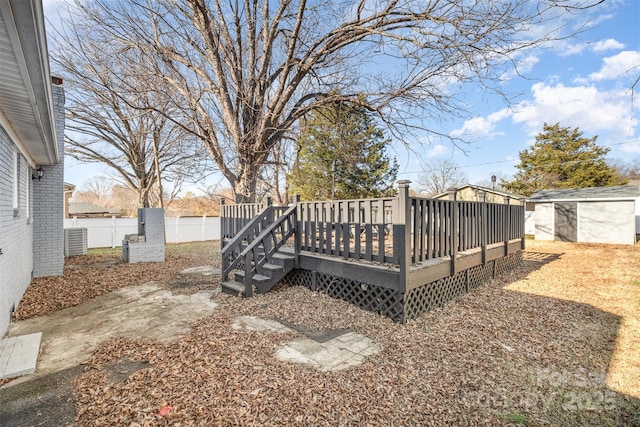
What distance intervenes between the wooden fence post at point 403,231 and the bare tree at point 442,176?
32.1 metres

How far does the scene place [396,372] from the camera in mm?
2803

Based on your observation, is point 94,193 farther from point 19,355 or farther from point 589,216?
point 589,216

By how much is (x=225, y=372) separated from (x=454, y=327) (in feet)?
9.62

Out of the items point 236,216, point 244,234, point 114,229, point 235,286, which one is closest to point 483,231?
point 244,234

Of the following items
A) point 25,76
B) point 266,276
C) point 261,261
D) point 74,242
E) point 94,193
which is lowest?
point 266,276

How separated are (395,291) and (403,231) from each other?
839mm

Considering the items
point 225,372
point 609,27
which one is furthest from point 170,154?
point 609,27

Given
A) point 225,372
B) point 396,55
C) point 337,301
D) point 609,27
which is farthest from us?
point 396,55

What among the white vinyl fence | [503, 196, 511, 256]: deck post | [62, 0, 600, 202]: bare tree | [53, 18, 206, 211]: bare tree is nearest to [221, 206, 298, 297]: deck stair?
[62, 0, 600, 202]: bare tree

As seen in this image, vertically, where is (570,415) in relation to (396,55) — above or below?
below

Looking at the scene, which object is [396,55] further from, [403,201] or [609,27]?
[403,201]

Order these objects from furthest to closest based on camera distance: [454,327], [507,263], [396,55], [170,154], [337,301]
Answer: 1. [170,154]
2. [507,263]
3. [396,55]
4. [337,301]
5. [454,327]

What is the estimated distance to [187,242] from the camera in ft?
51.1

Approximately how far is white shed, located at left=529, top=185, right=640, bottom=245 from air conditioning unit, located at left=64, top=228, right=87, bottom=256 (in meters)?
21.1
